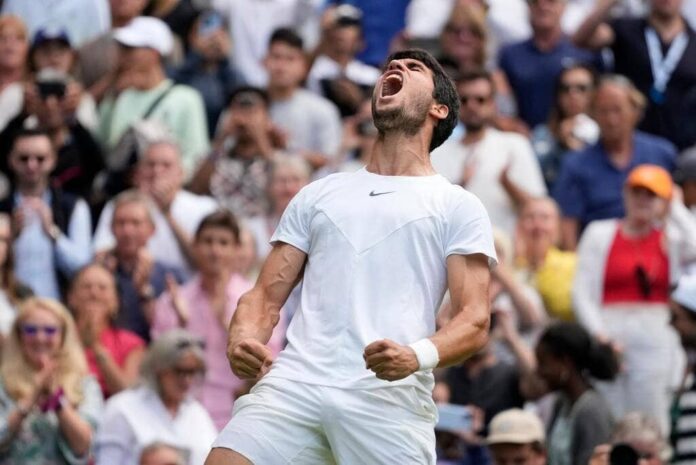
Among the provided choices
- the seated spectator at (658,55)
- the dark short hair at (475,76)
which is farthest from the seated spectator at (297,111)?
the seated spectator at (658,55)

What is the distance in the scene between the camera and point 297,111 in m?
14.9

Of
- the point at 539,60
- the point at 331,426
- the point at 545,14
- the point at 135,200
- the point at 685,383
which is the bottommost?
the point at 685,383

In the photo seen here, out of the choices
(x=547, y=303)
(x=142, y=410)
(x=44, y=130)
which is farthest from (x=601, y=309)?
(x=44, y=130)

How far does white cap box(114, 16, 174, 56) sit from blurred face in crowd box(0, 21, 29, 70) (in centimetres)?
67

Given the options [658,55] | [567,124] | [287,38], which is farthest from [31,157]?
[658,55]

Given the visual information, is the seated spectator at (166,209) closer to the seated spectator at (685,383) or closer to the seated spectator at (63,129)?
the seated spectator at (63,129)

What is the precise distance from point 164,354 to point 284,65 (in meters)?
4.27

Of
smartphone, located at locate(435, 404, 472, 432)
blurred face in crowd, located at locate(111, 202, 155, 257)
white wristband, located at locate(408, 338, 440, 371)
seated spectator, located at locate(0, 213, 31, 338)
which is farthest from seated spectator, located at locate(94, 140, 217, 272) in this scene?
white wristband, located at locate(408, 338, 440, 371)

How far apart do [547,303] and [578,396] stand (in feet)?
6.33

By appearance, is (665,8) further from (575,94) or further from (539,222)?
(539,222)

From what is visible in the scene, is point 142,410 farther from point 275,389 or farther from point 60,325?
point 275,389

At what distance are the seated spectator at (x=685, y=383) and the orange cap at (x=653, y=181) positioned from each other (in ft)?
4.62

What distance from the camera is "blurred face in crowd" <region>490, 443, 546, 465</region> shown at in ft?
34.7

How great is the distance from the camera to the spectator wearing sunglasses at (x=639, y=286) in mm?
12055
